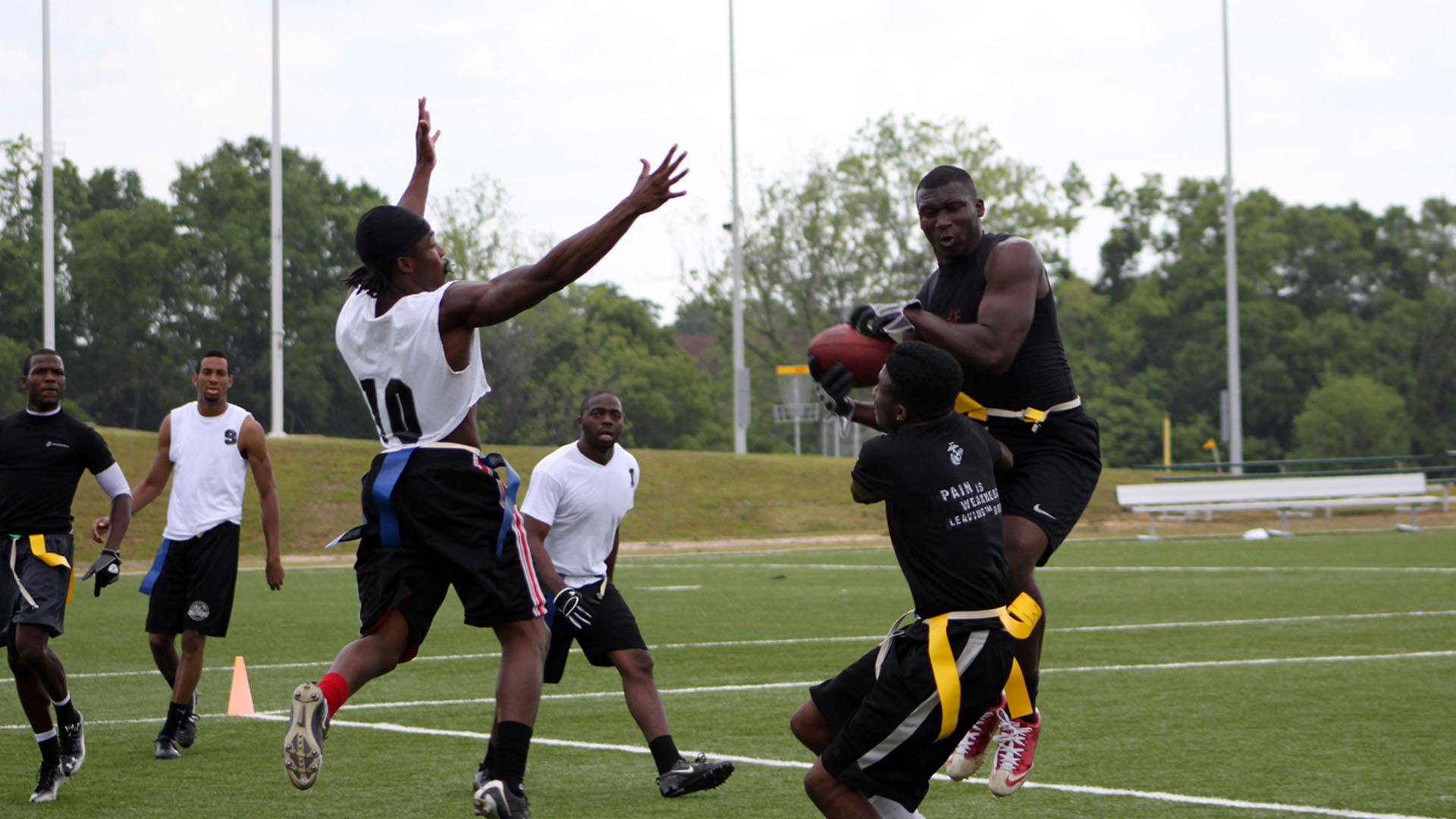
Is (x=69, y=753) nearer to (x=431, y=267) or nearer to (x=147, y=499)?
(x=147, y=499)

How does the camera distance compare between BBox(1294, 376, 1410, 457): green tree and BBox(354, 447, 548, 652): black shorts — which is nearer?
BBox(354, 447, 548, 652): black shorts

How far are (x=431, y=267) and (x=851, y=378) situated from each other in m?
1.57

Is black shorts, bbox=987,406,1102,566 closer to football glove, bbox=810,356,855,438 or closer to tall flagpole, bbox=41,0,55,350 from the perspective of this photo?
football glove, bbox=810,356,855,438

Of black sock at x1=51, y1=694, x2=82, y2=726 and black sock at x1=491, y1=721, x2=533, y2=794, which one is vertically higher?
black sock at x1=491, y1=721, x2=533, y2=794

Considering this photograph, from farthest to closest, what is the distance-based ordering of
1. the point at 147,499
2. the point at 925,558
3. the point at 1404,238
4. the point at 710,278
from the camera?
the point at 1404,238
the point at 710,278
the point at 147,499
the point at 925,558

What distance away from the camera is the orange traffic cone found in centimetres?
992

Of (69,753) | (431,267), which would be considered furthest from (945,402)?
(69,753)

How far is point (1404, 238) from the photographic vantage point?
82062mm

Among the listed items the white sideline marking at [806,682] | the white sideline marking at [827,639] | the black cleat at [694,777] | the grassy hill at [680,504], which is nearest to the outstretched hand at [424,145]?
the black cleat at [694,777]

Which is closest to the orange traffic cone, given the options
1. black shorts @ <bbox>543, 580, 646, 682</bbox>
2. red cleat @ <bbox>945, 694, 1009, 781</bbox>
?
black shorts @ <bbox>543, 580, 646, 682</bbox>

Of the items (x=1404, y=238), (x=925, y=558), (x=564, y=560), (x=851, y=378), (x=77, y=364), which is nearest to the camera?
(x=925, y=558)

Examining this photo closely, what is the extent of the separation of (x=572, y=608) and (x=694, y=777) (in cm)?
97

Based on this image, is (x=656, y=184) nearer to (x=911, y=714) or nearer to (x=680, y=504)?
(x=911, y=714)

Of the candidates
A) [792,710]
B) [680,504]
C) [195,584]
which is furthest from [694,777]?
[680,504]
